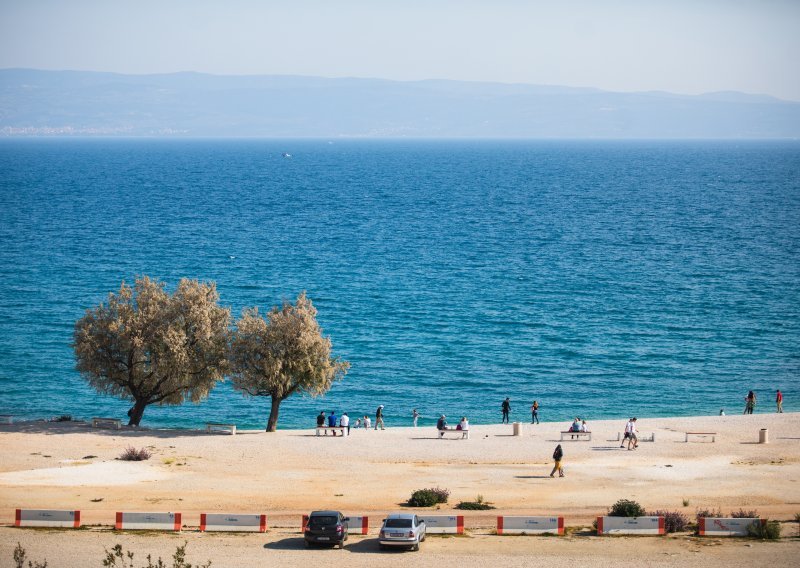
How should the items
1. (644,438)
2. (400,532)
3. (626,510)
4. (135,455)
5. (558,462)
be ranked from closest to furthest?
(400,532), (626,510), (558,462), (135,455), (644,438)

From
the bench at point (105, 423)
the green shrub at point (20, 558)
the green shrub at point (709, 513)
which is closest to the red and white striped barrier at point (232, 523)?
the green shrub at point (20, 558)

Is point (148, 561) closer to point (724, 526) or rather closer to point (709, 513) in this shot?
point (724, 526)

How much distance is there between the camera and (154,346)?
52.5m

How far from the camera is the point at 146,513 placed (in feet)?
115

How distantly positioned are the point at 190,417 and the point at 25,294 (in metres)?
36.2

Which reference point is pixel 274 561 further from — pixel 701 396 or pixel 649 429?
pixel 701 396

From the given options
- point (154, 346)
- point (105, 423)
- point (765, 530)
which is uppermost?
point (154, 346)

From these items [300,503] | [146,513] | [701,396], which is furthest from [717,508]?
[701,396]

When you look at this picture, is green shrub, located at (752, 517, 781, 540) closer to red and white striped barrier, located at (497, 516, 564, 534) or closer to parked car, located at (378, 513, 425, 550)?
red and white striped barrier, located at (497, 516, 564, 534)

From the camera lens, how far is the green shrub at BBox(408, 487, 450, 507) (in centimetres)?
3844

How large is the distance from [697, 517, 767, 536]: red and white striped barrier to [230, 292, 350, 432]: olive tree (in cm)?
2222

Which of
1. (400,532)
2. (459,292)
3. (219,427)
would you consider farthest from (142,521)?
(459,292)

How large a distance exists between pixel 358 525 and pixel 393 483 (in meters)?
6.69

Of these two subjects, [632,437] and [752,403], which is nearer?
[632,437]
